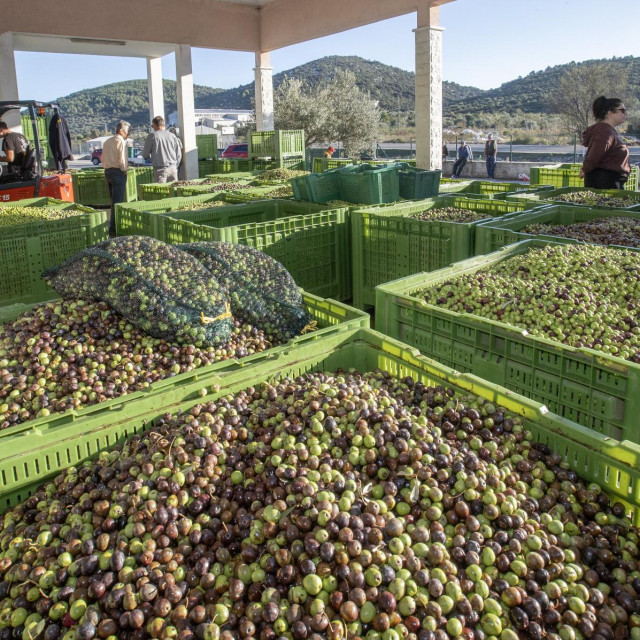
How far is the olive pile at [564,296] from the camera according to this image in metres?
3.41

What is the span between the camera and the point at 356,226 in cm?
647

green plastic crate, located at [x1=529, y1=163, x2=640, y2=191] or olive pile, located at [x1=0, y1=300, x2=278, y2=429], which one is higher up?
green plastic crate, located at [x1=529, y1=163, x2=640, y2=191]

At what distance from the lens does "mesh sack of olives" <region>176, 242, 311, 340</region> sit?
3873 millimetres

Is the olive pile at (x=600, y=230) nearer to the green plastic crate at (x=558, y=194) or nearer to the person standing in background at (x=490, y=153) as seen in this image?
the green plastic crate at (x=558, y=194)

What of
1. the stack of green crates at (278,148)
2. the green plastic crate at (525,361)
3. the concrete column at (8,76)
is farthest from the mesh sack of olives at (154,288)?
the concrete column at (8,76)

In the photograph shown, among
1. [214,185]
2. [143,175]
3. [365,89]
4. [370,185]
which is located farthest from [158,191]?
[365,89]

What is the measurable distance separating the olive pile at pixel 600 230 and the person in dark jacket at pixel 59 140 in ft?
37.7

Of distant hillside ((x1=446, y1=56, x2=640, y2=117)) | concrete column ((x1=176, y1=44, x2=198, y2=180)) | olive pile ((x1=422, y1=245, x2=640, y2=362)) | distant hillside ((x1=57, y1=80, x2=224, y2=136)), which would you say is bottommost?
olive pile ((x1=422, y1=245, x2=640, y2=362))

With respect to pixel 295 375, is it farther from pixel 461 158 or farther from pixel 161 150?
pixel 461 158

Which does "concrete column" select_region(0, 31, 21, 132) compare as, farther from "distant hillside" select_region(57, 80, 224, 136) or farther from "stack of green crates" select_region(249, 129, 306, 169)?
"distant hillside" select_region(57, 80, 224, 136)

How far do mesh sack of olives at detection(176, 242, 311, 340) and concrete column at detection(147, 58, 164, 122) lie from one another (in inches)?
669

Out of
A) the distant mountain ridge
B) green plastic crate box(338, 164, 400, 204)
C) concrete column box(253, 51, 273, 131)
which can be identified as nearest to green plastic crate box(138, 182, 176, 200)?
green plastic crate box(338, 164, 400, 204)

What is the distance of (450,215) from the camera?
21.5 feet

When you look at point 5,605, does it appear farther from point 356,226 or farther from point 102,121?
point 102,121
